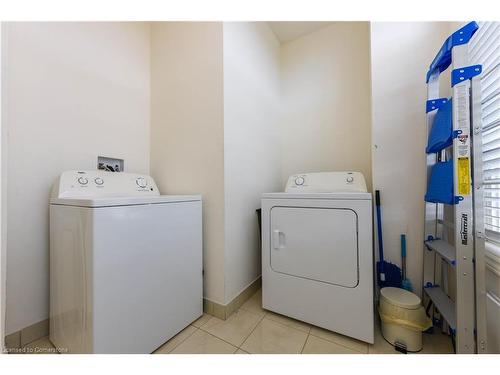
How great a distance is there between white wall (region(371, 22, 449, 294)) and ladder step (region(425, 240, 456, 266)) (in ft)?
0.42

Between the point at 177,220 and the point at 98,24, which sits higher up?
the point at 98,24

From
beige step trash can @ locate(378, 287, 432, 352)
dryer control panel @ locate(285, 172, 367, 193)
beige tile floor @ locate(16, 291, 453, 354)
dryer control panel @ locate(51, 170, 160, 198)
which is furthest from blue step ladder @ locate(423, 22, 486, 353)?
dryer control panel @ locate(51, 170, 160, 198)

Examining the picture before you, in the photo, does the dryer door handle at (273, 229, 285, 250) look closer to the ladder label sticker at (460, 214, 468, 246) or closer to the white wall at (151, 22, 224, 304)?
the white wall at (151, 22, 224, 304)

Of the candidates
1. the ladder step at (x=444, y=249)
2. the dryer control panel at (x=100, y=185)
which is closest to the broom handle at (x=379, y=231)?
the ladder step at (x=444, y=249)

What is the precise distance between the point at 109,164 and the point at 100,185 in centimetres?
31

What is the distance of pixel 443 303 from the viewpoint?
1.16m

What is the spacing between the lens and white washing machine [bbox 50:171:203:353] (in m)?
0.89

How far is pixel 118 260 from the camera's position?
0.95 m

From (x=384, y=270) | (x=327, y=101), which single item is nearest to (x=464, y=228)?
(x=384, y=270)

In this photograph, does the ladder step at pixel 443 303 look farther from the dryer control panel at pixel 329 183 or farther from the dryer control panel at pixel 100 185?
the dryer control panel at pixel 100 185
